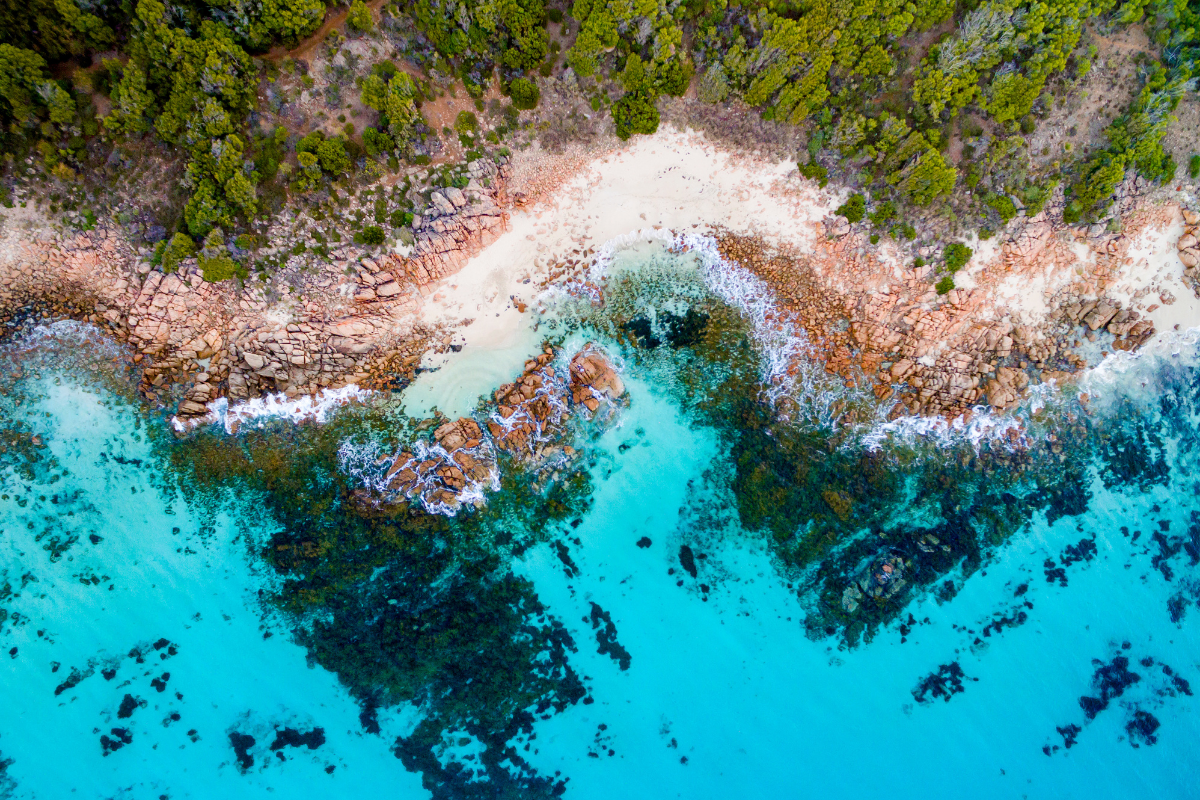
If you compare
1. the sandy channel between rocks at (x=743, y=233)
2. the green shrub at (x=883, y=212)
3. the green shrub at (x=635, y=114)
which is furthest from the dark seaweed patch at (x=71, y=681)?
the green shrub at (x=883, y=212)

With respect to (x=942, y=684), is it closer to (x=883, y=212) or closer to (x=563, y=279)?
(x=883, y=212)

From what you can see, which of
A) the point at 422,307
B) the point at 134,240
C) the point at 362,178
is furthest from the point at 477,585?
the point at 134,240

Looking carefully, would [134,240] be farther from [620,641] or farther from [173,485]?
[620,641]

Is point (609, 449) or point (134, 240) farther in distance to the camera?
point (609, 449)

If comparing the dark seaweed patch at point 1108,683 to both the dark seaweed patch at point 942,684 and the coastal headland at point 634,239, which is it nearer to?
the dark seaweed patch at point 942,684

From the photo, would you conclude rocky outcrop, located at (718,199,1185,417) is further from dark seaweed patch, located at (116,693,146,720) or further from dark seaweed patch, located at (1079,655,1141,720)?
dark seaweed patch, located at (116,693,146,720)
